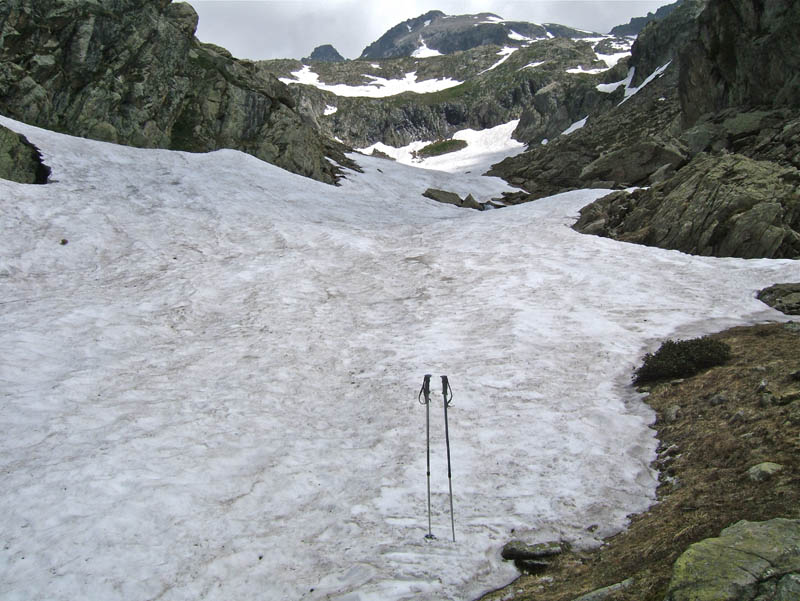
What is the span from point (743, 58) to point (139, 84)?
45.2m

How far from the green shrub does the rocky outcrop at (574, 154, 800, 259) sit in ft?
35.7

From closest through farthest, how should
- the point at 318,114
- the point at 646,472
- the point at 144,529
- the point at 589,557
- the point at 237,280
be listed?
the point at 589,557 < the point at 144,529 < the point at 646,472 < the point at 237,280 < the point at 318,114

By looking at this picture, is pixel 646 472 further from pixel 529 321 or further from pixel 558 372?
pixel 529 321

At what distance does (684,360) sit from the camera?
12.1m

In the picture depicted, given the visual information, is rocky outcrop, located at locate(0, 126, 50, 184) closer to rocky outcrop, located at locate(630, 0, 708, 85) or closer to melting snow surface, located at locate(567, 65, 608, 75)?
rocky outcrop, located at locate(630, 0, 708, 85)

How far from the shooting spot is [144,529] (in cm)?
750

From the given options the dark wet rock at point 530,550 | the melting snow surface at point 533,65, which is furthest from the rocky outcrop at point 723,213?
the melting snow surface at point 533,65

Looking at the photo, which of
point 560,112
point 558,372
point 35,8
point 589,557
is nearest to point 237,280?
point 558,372

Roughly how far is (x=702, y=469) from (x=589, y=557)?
8.76 feet

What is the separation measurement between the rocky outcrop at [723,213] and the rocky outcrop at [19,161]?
2631 centimetres

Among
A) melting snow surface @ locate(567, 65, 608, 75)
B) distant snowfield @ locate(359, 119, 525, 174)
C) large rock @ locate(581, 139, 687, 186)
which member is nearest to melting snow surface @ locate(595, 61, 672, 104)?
distant snowfield @ locate(359, 119, 525, 174)

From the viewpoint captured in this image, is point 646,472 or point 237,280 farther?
point 237,280

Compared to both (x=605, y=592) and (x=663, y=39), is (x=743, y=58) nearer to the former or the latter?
(x=605, y=592)

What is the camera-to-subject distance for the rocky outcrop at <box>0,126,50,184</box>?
23.1 m
